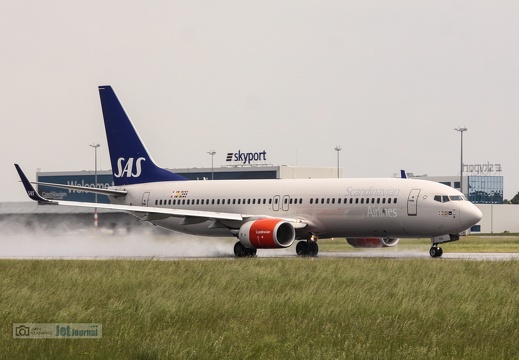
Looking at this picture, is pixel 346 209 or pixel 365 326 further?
pixel 346 209

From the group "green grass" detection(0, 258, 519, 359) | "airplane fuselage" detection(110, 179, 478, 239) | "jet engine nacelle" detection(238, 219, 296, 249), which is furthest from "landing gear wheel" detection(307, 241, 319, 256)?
"green grass" detection(0, 258, 519, 359)

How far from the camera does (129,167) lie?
182 feet

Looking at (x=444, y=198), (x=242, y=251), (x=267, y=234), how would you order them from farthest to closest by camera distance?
(x=242, y=251) → (x=267, y=234) → (x=444, y=198)

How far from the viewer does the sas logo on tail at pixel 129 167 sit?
182 ft

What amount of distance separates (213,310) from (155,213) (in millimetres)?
28291

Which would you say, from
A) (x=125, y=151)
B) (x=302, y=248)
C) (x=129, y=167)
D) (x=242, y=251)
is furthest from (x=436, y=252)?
(x=125, y=151)

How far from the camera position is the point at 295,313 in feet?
70.3

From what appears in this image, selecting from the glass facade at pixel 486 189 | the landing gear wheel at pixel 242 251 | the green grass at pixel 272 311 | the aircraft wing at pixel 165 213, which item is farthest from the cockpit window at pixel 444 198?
the glass facade at pixel 486 189

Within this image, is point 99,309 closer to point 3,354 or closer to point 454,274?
point 3,354

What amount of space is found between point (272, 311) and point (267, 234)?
76.1 ft

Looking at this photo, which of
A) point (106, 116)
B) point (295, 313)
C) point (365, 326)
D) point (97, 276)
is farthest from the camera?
point (106, 116)

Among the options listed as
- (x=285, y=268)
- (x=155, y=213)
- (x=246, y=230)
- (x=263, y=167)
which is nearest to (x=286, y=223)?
(x=246, y=230)

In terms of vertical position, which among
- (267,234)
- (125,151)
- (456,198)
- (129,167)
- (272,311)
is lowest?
(267,234)

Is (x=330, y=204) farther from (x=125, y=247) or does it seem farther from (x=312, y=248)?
(x=125, y=247)
